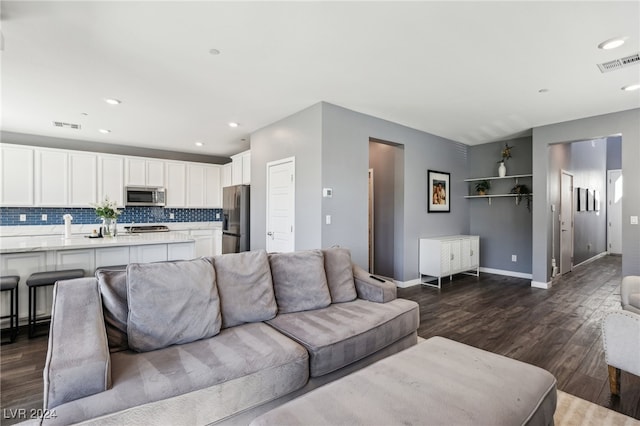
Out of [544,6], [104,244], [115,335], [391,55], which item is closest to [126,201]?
[104,244]

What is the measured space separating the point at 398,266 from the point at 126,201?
541 cm

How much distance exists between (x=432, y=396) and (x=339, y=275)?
4.73 ft

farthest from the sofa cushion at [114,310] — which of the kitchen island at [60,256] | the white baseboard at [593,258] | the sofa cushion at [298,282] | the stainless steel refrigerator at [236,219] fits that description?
the white baseboard at [593,258]

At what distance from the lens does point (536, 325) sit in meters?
3.30

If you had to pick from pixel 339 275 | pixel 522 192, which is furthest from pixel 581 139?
pixel 339 275

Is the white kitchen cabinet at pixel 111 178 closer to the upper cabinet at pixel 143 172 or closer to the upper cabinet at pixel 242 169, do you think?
the upper cabinet at pixel 143 172

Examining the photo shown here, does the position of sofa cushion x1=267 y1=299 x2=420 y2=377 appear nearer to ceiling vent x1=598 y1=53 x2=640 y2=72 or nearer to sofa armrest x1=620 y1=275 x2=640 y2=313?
sofa armrest x1=620 y1=275 x2=640 y2=313

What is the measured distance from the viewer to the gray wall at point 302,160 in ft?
12.6

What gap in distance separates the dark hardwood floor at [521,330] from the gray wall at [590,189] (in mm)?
1520

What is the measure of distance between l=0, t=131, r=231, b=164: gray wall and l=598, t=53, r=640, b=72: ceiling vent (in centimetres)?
705

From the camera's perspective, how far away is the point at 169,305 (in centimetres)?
178

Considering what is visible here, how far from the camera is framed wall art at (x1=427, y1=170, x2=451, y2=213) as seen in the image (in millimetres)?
5371

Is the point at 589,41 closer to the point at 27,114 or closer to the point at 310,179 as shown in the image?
the point at 310,179

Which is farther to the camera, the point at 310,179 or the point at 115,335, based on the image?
the point at 310,179
